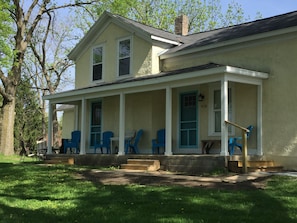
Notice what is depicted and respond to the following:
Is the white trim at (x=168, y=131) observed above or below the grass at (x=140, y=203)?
above

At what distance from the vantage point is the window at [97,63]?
65.0 feet

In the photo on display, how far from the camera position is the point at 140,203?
766cm

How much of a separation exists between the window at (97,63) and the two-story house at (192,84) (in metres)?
0.05

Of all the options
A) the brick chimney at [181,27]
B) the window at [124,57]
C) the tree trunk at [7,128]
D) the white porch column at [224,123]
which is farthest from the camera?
the tree trunk at [7,128]

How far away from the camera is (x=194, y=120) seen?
15.7 m

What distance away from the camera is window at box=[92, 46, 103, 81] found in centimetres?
1981

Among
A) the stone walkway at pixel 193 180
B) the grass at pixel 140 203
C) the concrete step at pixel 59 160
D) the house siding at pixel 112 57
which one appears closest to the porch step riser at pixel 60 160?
the concrete step at pixel 59 160

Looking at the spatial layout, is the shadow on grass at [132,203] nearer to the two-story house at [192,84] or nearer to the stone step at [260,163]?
the stone step at [260,163]

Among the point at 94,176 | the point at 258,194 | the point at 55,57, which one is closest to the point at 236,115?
the point at 94,176

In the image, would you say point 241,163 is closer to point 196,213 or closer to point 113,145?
point 196,213

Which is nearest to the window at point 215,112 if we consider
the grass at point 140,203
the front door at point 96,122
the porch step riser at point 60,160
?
the grass at point 140,203

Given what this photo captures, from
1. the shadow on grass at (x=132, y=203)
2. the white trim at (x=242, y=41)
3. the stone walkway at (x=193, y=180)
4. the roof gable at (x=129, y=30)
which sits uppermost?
the roof gable at (x=129, y=30)

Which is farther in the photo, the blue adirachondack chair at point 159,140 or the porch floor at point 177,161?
the blue adirachondack chair at point 159,140

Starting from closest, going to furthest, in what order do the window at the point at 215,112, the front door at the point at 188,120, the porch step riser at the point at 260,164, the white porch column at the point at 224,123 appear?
the white porch column at the point at 224,123 < the porch step riser at the point at 260,164 < the window at the point at 215,112 < the front door at the point at 188,120
